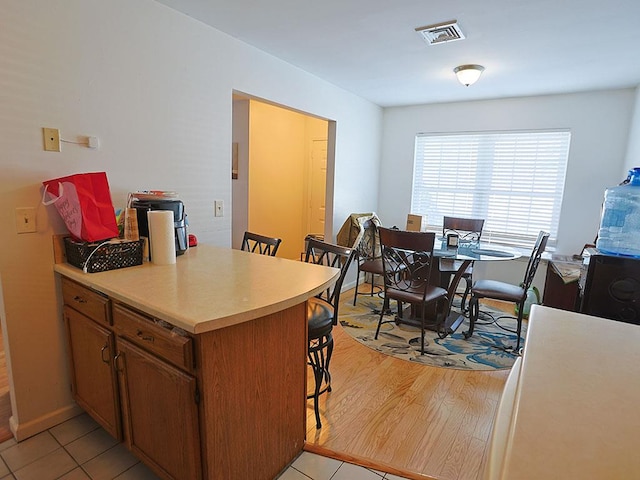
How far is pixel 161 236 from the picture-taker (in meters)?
1.82

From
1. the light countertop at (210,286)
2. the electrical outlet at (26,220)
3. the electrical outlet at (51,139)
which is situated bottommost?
the light countertop at (210,286)

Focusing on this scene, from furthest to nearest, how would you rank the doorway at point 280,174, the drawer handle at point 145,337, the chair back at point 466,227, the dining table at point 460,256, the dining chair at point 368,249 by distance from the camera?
the doorway at point 280,174 < the chair back at point 466,227 < the dining chair at point 368,249 < the dining table at point 460,256 < the drawer handle at point 145,337

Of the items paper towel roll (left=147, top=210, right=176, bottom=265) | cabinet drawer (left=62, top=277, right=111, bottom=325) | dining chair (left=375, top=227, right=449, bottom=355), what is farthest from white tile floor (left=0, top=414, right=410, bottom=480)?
dining chair (left=375, top=227, right=449, bottom=355)

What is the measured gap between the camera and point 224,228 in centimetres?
279

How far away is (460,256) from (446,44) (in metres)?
1.60

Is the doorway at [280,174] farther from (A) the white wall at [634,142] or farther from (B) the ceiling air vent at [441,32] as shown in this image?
(A) the white wall at [634,142]

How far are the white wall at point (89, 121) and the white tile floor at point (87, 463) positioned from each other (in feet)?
0.45

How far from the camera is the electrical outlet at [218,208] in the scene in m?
2.68

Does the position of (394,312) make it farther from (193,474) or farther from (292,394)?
(193,474)

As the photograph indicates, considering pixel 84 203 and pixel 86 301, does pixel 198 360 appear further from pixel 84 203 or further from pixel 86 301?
pixel 84 203

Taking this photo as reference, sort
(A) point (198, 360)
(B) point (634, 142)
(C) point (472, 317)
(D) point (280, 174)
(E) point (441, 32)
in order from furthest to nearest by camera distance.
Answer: (D) point (280, 174), (B) point (634, 142), (C) point (472, 317), (E) point (441, 32), (A) point (198, 360)

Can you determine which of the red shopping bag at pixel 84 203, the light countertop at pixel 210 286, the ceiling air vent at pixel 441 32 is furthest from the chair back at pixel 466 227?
the red shopping bag at pixel 84 203

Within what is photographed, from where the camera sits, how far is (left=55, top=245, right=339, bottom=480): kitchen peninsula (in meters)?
1.25

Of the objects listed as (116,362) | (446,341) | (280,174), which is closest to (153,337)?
(116,362)
